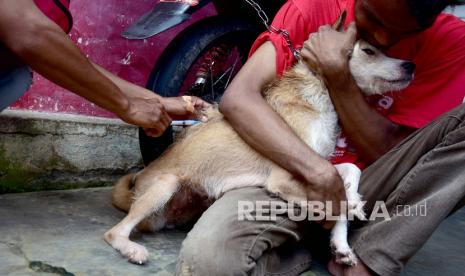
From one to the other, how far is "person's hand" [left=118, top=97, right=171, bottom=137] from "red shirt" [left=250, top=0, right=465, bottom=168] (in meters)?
0.58

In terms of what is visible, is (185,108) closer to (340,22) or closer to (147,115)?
(147,115)

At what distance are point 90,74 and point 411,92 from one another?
159 centimetres

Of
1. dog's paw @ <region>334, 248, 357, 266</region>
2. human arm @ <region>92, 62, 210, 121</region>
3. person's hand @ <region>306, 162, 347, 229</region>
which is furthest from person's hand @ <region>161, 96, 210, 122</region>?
dog's paw @ <region>334, 248, 357, 266</region>

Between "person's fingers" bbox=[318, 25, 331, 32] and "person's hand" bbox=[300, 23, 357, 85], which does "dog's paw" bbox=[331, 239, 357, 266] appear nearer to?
"person's hand" bbox=[300, 23, 357, 85]

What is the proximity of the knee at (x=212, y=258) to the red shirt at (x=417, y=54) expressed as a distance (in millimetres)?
930

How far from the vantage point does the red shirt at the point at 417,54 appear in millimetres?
2707

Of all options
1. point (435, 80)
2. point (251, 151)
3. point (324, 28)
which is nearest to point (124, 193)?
point (251, 151)

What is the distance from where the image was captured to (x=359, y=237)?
2.59 m

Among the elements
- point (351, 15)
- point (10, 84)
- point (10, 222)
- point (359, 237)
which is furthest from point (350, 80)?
point (10, 222)

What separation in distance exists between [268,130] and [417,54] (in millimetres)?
944

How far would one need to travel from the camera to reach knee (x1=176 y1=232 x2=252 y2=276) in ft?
7.33

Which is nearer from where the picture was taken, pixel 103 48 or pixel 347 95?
pixel 347 95

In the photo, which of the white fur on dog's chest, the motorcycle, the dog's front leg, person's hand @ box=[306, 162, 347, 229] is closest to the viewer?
person's hand @ box=[306, 162, 347, 229]

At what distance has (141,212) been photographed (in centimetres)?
277
